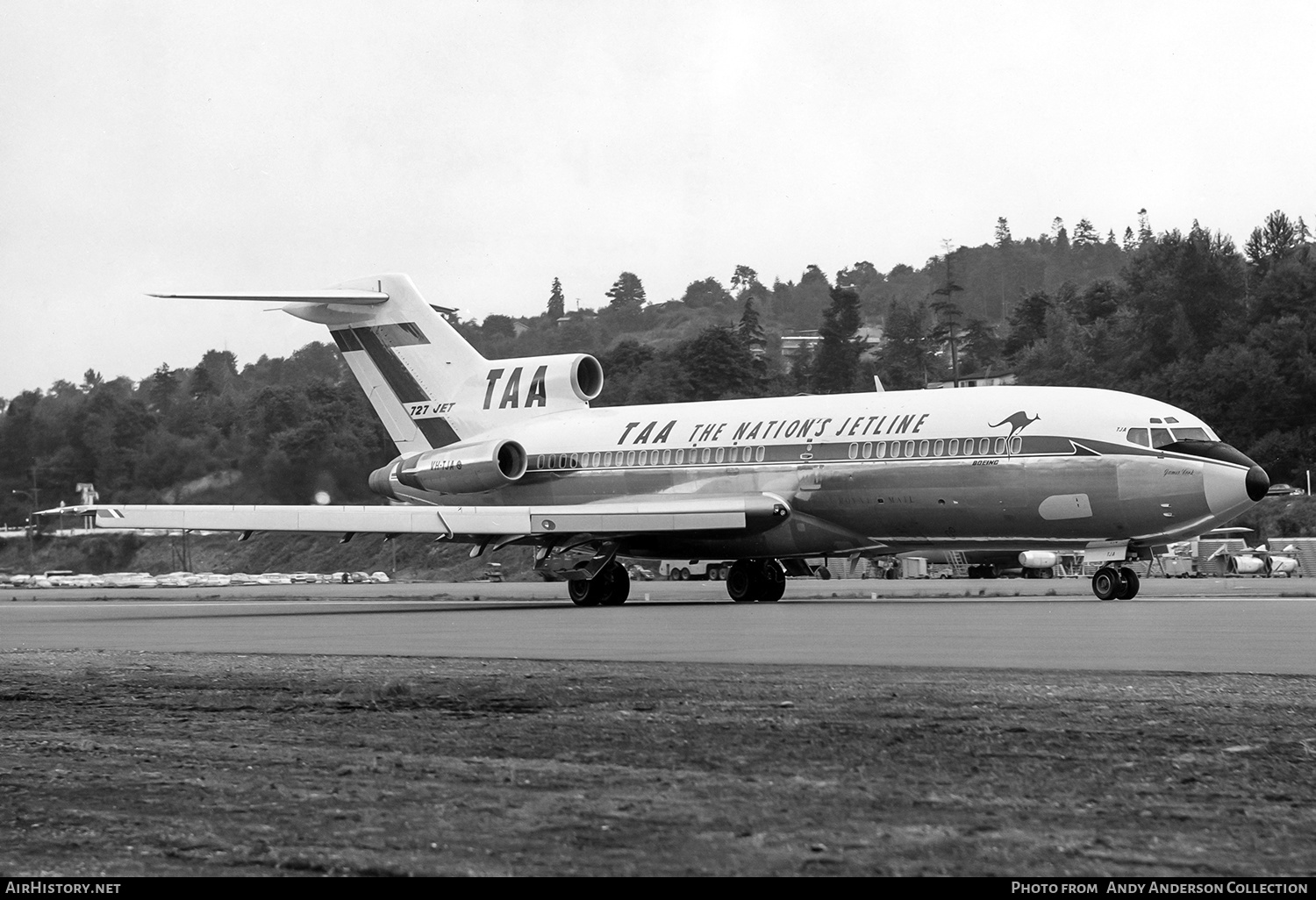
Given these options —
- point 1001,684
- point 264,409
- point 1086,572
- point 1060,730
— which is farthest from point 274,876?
point 1086,572

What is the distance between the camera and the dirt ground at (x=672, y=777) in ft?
20.4

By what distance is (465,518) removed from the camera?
30344 millimetres

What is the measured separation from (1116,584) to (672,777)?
21.4 metres

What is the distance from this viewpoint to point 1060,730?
9.33 meters

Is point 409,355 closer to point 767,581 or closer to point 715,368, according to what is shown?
point 767,581

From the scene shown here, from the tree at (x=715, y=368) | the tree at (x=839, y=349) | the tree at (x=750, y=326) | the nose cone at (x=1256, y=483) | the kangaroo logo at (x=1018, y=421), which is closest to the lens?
the nose cone at (x=1256, y=483)

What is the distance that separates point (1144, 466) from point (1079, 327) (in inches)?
3764

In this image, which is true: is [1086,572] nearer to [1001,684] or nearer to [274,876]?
[1001,684]

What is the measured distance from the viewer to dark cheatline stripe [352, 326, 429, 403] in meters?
38.4

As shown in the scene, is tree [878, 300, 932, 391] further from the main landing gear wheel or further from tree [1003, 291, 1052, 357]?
the main landing gear wheel

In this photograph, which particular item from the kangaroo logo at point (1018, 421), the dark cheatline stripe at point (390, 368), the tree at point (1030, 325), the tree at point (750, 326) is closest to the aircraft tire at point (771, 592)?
the kangaroo logo at point (1018, 421)

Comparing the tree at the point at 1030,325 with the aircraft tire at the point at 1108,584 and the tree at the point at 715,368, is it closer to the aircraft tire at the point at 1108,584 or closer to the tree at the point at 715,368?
the tree at the point at 715,368

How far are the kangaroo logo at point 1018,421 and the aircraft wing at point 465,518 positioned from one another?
482 centimetres

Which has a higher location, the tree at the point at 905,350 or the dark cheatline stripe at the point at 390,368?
the tree at the point at 905,350
